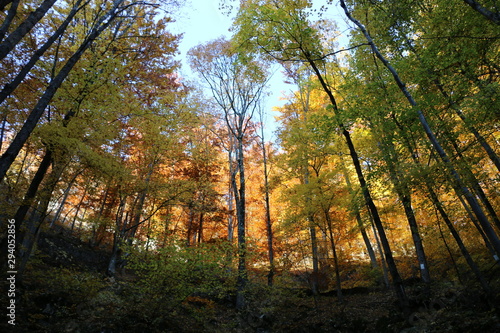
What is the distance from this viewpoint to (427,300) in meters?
7.92

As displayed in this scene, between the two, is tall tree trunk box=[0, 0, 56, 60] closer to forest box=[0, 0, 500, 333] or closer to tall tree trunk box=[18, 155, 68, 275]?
forest box=[0, 0, 500, 333]

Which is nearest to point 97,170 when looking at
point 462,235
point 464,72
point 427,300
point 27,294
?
point 27,294

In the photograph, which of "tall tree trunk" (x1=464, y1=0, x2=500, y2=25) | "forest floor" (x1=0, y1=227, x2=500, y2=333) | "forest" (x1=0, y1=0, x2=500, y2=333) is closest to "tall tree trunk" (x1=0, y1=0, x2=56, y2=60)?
"forest" (x1=0, y1=0, x2=500, y2=333)

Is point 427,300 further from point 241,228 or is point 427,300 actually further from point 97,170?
point 97,170

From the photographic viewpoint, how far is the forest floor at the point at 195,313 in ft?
20.2

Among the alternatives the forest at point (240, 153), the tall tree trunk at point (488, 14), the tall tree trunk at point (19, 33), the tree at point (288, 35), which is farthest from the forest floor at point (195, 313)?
the tall tree trunk at point (488, 14)

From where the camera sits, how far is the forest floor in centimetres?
616

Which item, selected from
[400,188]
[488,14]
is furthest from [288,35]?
[400,188]

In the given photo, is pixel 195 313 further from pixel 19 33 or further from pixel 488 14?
pixel 488 14

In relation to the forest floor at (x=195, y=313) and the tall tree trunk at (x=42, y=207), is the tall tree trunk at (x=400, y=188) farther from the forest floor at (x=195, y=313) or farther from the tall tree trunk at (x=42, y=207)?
the tall tree trunk at (x=42, y=207)

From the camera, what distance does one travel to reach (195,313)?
8180mm

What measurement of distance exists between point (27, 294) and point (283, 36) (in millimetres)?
10811

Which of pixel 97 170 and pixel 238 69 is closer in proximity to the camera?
pixel 97 170

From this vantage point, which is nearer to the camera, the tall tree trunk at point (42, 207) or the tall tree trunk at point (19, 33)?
the tall tree trunk at point (19, 33)
